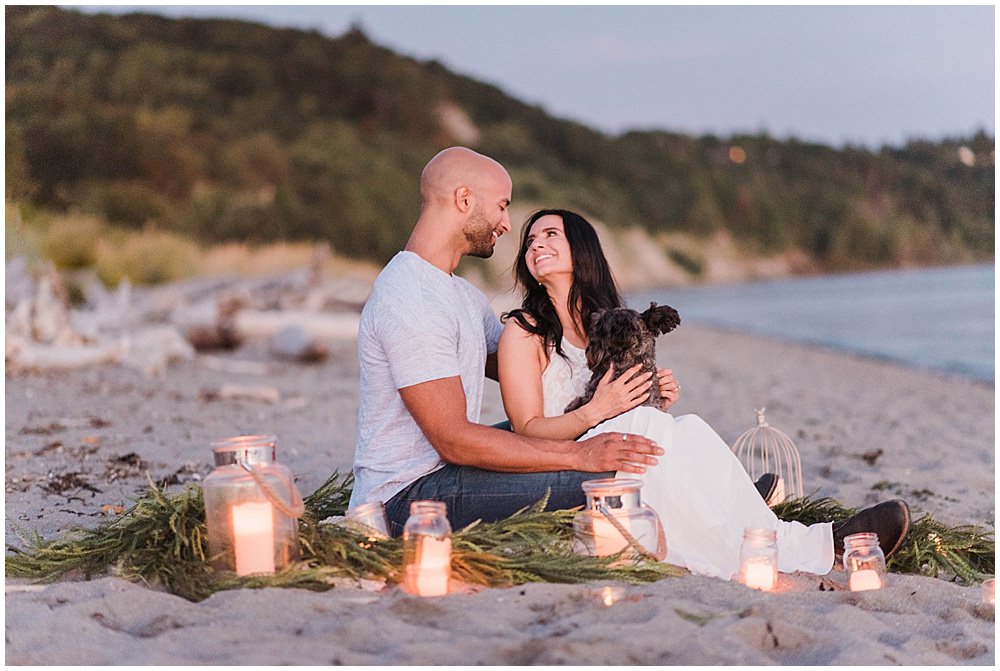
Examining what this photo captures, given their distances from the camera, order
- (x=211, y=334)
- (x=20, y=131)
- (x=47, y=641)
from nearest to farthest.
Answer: (x=47, y=641) → (x=211, y=334) → (x=20, y=131)

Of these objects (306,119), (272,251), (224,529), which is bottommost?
(224,529)

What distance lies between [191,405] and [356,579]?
16.4ft

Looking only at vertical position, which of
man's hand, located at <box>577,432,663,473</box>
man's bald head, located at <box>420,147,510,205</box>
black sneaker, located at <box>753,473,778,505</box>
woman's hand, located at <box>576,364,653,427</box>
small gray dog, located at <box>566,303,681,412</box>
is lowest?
black sneaker, located at <box>753,473,778,505</box>

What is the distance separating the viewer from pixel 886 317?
22281mm

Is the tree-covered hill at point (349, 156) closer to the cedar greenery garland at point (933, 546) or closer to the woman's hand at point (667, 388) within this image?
the cedar greenery garland at point (933, 546)

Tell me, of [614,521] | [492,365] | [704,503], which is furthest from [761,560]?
[492,365]

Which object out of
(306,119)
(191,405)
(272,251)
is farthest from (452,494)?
(306,119)

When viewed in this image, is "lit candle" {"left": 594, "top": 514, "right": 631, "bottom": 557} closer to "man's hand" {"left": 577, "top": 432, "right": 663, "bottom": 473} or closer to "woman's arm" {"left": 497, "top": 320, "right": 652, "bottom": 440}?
"man's hand" {"left": 577, "top": 432, "right": 663, "bottom": 473}

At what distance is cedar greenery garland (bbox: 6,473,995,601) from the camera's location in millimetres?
3178

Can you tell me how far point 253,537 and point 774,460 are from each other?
4067 millimetres

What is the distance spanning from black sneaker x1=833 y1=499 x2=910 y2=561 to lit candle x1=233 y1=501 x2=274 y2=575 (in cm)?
199

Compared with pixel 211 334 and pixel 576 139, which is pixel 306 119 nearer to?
pixel 576 139

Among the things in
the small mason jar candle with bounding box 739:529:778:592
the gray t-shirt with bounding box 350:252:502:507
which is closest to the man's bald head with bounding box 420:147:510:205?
the gray t-shirt with bounding box 350:252:502:507

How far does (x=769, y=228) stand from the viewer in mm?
54469
